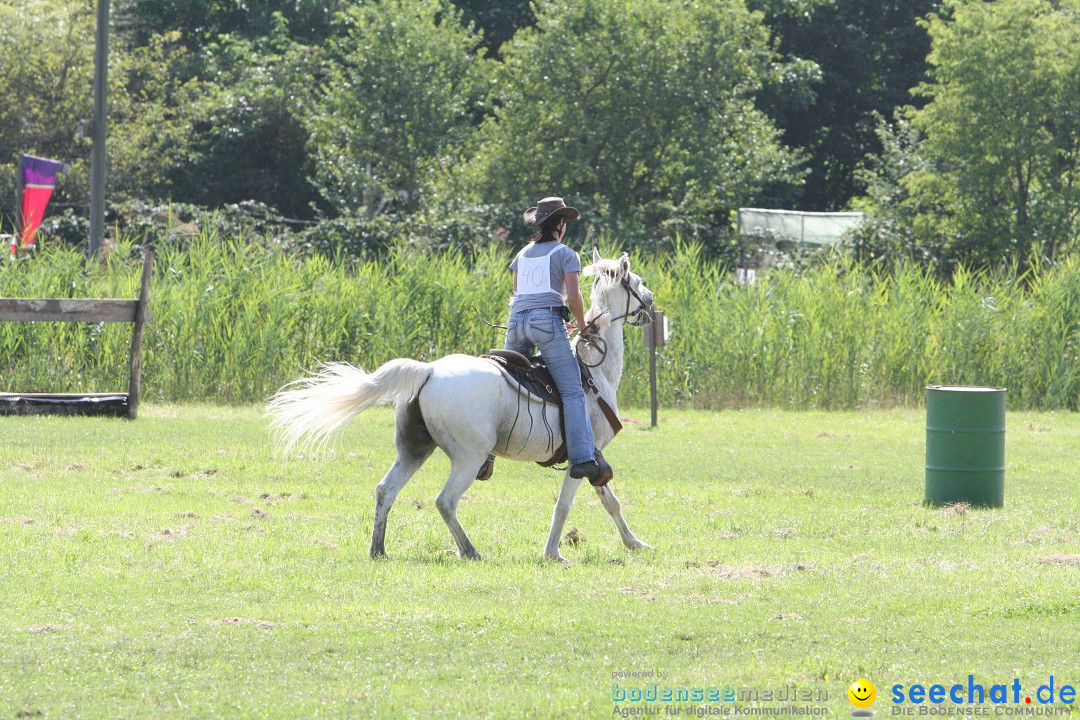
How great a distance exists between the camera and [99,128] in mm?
24781

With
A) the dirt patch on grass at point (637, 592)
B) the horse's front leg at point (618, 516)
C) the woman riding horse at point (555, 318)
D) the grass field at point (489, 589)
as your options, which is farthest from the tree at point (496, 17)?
the dirt patch on grass at point (637, 592)

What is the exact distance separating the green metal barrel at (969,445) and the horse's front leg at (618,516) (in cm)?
350

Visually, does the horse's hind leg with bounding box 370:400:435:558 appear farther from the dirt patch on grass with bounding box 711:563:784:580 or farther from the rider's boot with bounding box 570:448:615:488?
the dirt patch on grass with bounding box 711:563:784:580

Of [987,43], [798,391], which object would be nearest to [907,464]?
[798,391]

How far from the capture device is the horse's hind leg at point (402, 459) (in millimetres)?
9391

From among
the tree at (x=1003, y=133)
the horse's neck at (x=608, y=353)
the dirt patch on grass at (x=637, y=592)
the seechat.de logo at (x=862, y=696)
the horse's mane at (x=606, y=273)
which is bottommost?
the dirt patch on grass at (x=637, y=592)

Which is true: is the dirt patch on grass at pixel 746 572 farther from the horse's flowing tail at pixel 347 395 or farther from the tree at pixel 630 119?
the tree at pixel 630 119

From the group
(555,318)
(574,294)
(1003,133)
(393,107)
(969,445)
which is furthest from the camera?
(393,107)

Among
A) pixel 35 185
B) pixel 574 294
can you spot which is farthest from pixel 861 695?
pixel 35 185

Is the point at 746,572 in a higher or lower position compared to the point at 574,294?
lower

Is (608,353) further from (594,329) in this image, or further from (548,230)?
(548,230)

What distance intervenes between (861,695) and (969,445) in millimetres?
6668

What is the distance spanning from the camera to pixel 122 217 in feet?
116

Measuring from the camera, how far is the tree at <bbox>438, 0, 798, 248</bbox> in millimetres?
31297
